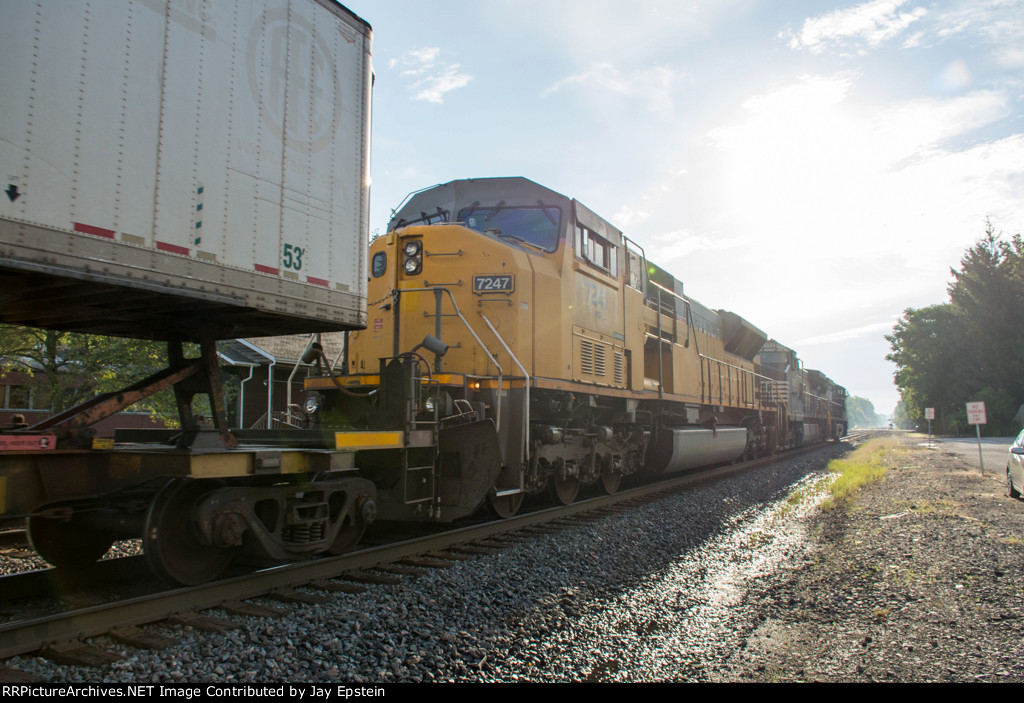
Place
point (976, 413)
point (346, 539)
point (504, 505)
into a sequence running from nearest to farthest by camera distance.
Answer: point (346, 539) < point (504, 505) < point (976, 413)

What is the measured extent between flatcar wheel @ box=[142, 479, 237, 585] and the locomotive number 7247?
3.58 m

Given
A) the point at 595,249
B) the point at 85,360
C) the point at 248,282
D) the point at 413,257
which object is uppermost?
the point at 595,249

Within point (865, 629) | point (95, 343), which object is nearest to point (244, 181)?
point (865, 629)

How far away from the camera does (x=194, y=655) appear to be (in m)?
3.09

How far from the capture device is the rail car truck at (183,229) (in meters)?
3.08

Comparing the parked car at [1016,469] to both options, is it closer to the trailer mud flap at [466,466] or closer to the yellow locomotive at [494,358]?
the yellow locomotive at [494,358]

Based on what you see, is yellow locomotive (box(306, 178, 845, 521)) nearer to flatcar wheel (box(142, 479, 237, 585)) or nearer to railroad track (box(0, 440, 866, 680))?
railroad track (box(0, 440, 866, 680))

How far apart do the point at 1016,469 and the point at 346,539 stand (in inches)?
392

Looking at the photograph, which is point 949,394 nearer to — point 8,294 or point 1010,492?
point 1010,492

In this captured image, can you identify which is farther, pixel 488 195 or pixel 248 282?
pixel 488 195

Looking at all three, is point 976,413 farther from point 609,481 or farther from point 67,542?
point 67,542

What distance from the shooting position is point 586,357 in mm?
8047

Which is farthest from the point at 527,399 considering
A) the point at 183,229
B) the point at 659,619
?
the point at 183,229

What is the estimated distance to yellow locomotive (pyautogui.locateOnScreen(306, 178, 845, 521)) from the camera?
570 centimetres
